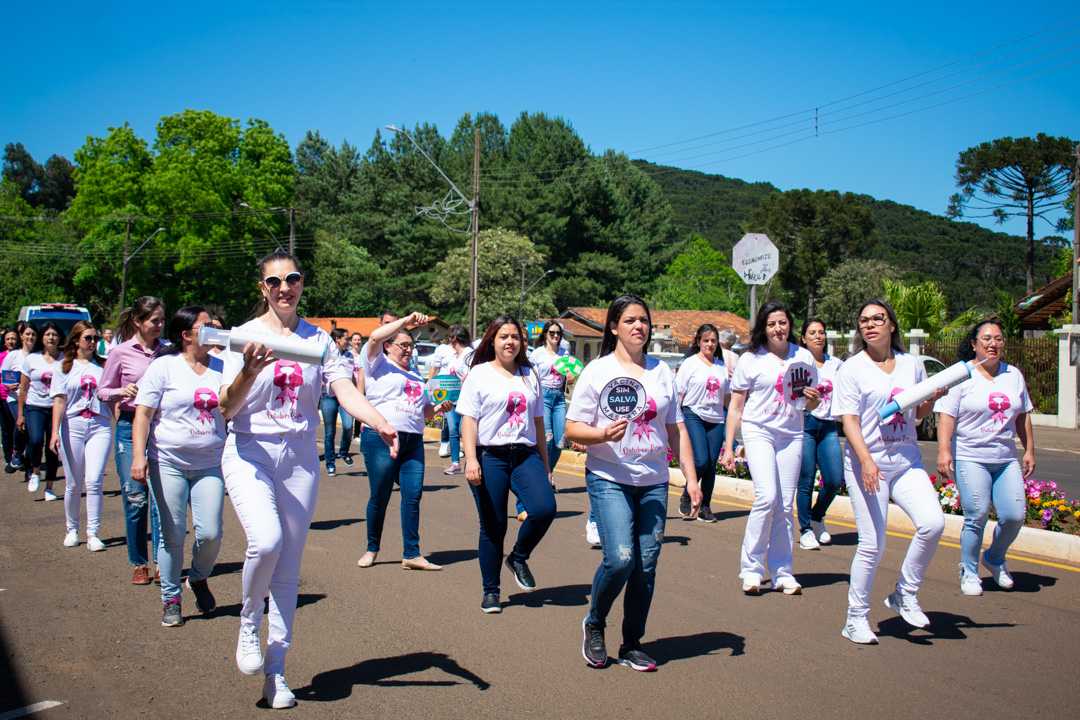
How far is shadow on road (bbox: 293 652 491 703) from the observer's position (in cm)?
412

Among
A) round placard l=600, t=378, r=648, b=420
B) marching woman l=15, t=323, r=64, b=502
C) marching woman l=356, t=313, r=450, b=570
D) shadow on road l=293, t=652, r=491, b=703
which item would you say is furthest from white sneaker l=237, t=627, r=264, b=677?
marching woman l=15, t=323, r=64, b=502

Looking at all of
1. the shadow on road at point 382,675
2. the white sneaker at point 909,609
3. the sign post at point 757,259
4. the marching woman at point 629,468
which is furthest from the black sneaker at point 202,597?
the sign post at point 757,259

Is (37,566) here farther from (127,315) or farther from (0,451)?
(0,451)

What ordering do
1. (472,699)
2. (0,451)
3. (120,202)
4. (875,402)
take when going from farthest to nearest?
1. (120,202)
2. (0,451)
3. (875,402)
4. (472,699)

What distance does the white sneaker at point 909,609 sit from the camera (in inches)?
201

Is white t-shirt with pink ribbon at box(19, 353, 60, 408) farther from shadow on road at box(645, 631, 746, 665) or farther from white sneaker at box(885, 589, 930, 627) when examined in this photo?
white sneaker at box(885, 589, 930, 627)

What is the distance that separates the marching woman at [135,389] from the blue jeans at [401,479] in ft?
5.17

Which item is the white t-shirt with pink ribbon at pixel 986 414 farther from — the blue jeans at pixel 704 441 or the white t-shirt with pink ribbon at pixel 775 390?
the blue jeans at pixel 704 441

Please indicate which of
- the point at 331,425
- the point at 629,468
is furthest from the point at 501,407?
the point at 331,425

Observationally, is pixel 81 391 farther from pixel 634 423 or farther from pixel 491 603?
pixel 634 423

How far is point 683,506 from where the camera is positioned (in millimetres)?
8664

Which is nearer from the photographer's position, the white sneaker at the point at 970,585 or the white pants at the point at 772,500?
the white pants at the point at 772,500

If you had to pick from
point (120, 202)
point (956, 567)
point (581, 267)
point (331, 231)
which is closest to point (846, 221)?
point (581, 267)

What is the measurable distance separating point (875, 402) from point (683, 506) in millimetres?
3811
